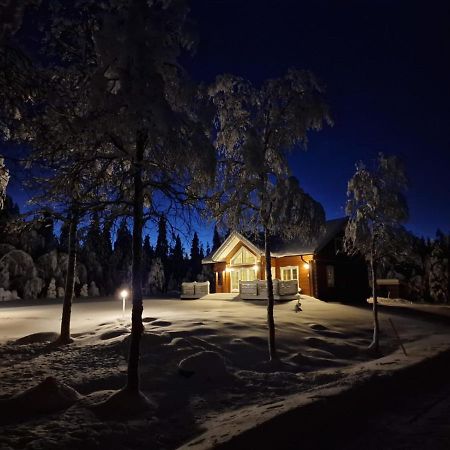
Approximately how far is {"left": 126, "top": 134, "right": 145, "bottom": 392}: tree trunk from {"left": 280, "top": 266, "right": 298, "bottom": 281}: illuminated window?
931 inches

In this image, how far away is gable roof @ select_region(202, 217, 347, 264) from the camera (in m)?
28.4

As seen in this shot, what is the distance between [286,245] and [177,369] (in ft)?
73.9

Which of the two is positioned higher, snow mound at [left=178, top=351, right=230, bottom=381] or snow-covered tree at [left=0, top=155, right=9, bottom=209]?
snow-covered tree at [left=0, top=155, right=9, bottom=209]

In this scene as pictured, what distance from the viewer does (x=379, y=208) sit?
46.2 feet

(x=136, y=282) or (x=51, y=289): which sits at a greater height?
(x=136, y=282)

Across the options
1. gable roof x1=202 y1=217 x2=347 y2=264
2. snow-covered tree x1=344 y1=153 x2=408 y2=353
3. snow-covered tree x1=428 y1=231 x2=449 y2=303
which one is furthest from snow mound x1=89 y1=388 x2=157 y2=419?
snow-covered tree x1=428 y1=231 x2=449 y2=303

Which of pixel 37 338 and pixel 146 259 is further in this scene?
pixel 37 338

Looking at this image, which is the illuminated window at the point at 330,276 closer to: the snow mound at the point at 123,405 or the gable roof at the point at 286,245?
the gable roof at the point at 286,245

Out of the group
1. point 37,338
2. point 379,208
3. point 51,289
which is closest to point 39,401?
point 37,338

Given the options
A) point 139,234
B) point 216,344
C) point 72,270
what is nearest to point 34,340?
point 72,270

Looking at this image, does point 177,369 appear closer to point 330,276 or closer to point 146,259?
point 146,259

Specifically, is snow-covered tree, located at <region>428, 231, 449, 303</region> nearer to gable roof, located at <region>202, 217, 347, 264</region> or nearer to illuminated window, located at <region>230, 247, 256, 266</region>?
gable roof, located at <region>202, 217, 347, 264</region>

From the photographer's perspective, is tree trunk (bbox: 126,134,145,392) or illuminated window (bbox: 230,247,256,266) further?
illuminated window (bbox: 230,247,256,266)

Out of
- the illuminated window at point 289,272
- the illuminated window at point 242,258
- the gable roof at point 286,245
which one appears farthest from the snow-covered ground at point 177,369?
the illuminated window at point 242,258
